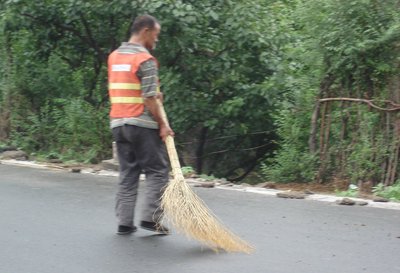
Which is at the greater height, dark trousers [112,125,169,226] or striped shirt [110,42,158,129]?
striped shirt [110,42,158,129]

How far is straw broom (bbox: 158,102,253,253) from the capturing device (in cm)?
615

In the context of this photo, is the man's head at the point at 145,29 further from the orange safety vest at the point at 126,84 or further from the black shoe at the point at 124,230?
the black shoe at the point at 124,230

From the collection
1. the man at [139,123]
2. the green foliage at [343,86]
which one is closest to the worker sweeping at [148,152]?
the man at [139,123]

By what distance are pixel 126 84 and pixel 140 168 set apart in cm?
82

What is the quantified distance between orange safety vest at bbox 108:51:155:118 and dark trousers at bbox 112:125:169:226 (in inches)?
6.3

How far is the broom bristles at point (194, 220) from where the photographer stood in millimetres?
6152

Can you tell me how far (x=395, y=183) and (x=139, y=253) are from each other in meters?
4.63

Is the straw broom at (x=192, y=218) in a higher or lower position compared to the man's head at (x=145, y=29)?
lower

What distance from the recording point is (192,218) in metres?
6.21

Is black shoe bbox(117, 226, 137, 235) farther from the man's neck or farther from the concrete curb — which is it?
the concrete curb

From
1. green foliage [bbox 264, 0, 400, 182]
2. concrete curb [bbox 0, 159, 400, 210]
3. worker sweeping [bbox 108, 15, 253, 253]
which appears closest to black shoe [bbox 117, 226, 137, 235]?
worker sweeping [bbox 108, 15, 253, 253]

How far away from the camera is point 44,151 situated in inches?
527

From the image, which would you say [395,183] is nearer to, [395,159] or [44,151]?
[395,159]

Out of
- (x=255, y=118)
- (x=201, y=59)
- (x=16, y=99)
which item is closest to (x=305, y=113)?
(x=255, y=118)
